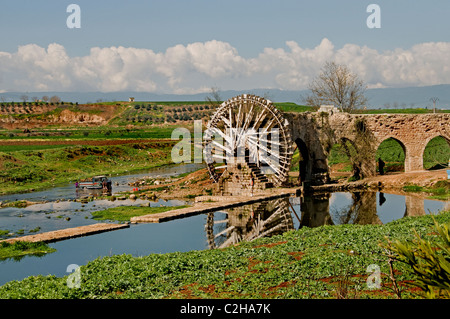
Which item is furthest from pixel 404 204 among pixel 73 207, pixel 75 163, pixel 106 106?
pixel 106 106

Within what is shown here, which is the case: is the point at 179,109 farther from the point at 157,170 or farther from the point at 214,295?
the point at 214,295

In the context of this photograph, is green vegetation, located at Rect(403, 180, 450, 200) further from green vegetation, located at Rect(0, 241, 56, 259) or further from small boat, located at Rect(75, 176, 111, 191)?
green vegetation, located at Rect(0, 241, 56, 259)

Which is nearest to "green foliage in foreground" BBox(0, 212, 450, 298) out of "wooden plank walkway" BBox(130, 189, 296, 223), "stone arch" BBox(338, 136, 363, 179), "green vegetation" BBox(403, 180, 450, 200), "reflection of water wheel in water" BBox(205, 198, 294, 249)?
"reflection of water wheel in water" BBox(205, 198, 294, 249)

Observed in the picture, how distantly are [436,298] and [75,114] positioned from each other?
108914 millimetres

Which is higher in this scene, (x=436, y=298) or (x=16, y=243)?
(x=436, y=298)

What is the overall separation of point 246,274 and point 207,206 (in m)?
12.2

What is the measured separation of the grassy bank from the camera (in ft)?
122

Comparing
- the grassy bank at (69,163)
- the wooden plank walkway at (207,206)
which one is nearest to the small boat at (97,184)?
the grassy bank at (69,163)

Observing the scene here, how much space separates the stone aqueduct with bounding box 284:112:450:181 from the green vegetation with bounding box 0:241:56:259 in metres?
19.3

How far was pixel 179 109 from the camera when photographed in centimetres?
12512

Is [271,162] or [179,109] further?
[179,109]

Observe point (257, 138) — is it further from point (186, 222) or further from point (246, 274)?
point (246, 274)

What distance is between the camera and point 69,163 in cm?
4434

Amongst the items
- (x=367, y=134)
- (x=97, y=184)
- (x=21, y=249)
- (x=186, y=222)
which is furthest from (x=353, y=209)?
(x=97, y=184)
